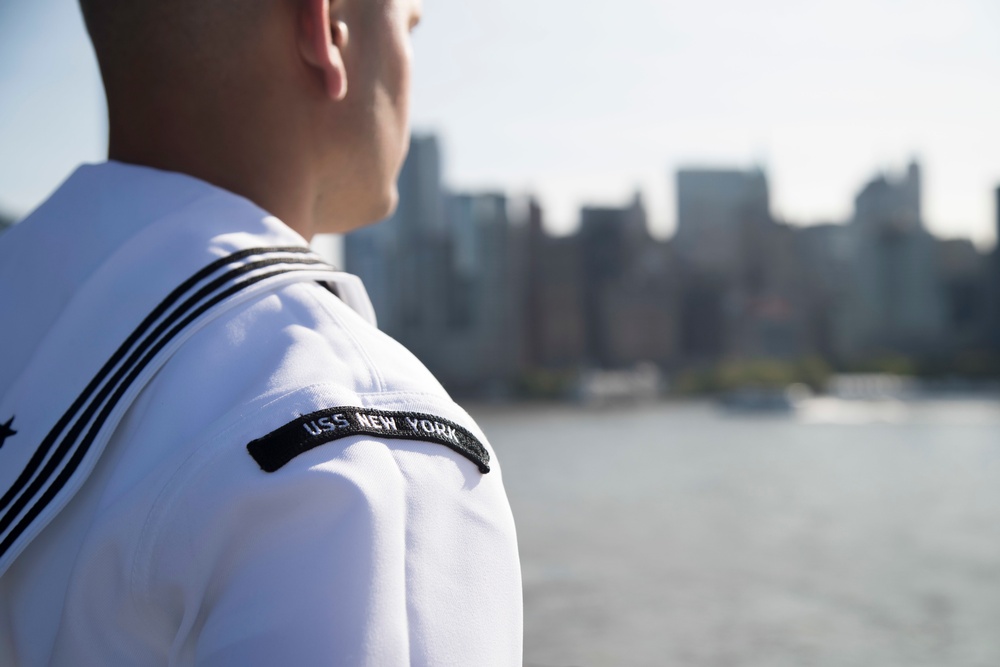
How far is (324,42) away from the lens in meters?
0.55

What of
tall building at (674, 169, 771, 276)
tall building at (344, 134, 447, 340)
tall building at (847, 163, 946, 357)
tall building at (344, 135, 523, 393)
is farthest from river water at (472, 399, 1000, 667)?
tall building at (674, 169, 771, 276)

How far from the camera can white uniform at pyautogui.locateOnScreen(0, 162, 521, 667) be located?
0.40 meters

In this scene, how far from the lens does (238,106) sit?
0.57m

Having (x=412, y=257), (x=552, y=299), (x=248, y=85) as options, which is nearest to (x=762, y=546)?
(x=248, y=85)

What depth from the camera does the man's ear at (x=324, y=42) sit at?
0.55 metres

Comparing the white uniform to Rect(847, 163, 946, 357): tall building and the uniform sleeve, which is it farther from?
Rect(847, 163, 946, 357): tall building

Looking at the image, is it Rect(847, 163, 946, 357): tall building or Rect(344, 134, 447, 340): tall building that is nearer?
Rect(344, 134, 447, 340): tall building

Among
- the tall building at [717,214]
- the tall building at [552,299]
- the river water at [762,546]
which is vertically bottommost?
the river water at [762,546]

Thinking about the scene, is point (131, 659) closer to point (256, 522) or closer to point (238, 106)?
point (256, 522)

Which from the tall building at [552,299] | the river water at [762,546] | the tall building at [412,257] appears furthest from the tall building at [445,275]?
the river water at [762,546]

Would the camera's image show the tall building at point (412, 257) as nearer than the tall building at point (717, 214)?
Yes

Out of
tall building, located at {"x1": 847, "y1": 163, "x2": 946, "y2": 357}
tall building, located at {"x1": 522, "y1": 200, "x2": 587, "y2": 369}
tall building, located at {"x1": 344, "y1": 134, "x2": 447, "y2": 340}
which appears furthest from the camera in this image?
tall building, located at {"x1": 847, "y1": 163, "x2": 946, "y2": 357}

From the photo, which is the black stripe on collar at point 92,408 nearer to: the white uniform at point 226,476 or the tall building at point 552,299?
the white uniform at point 226,476

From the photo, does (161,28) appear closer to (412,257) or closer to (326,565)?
(326,565)
